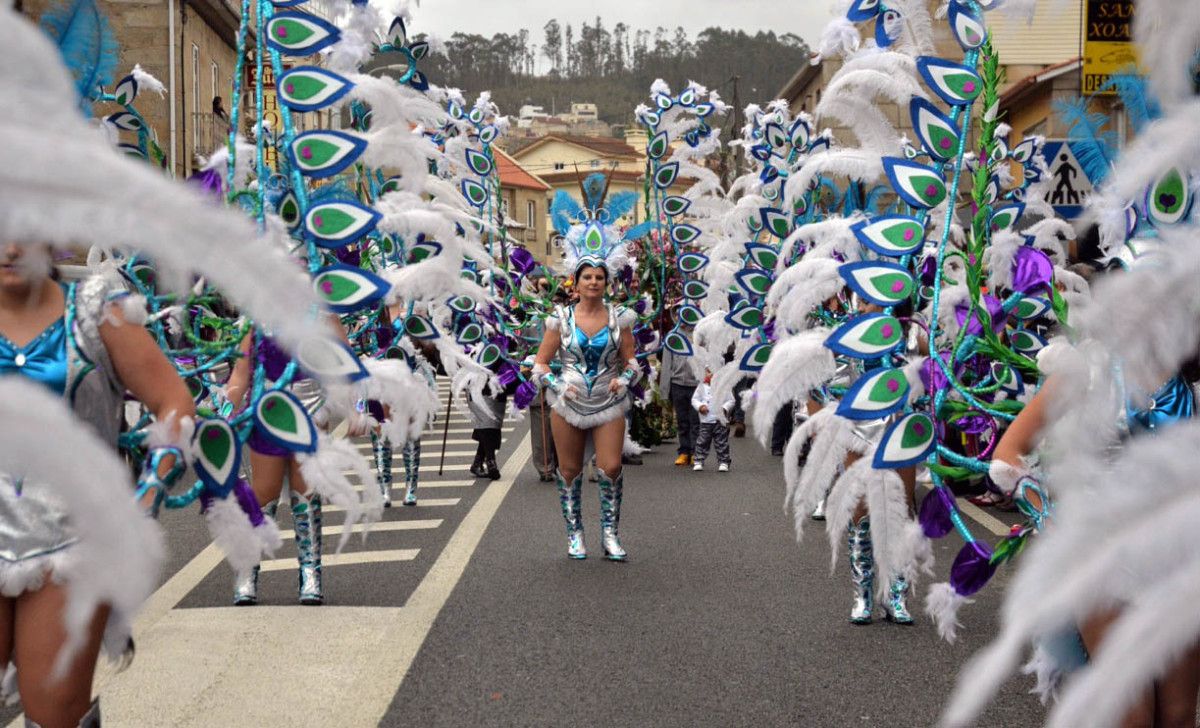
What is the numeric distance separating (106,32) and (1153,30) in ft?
10.1

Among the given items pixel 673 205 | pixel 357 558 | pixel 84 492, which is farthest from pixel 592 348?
pixel 84 492

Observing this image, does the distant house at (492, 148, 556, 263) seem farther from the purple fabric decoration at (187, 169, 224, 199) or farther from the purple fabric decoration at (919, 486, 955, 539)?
the purple fabric decoration at (919, 486, 955, 539)

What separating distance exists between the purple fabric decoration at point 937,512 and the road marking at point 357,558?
506 centimetres

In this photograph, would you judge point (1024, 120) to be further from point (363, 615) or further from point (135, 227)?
point (135, 227)

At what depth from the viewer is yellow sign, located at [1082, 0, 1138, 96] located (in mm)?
10525

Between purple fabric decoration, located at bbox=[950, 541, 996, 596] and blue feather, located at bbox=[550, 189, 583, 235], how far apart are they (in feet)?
19.4

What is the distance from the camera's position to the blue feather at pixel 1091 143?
16.9 feet

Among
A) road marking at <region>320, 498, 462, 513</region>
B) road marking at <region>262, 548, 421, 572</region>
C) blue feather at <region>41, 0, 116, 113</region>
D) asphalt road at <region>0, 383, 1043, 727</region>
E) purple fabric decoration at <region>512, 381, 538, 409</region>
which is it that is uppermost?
blue feather at <region>41, 0, 116, 113</region>

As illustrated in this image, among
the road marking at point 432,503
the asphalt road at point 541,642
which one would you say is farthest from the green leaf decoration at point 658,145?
the asphalt road at point 541,642

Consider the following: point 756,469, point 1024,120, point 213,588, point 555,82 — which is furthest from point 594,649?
point 555,82

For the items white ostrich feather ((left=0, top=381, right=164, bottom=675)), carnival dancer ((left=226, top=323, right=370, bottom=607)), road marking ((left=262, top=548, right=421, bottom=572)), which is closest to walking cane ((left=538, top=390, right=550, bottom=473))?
road marking ((left=262, top=548, right=421, bottom=572))

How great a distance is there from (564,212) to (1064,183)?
483 cm

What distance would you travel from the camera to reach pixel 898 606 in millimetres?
7336

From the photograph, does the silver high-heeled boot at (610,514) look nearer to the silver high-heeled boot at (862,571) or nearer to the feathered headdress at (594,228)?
the feathered headdress at (594,228)
